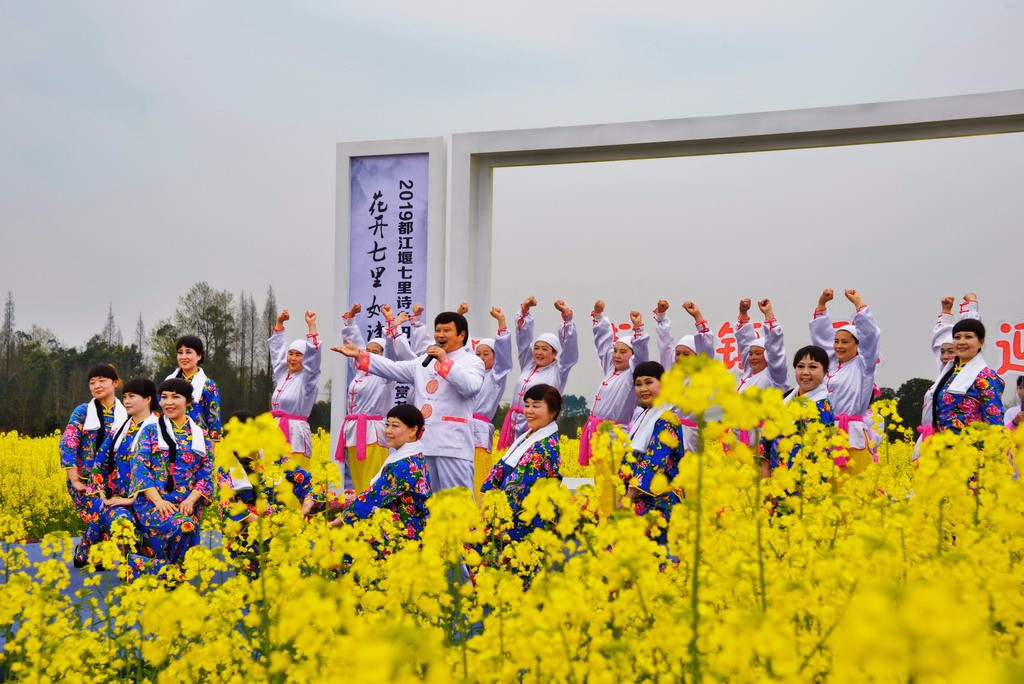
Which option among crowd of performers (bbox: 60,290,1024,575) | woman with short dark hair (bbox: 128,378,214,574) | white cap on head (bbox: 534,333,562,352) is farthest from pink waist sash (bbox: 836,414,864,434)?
woman with short dark hair (bbox: 128,378,214,574)

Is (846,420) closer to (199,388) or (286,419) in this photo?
(199,388)

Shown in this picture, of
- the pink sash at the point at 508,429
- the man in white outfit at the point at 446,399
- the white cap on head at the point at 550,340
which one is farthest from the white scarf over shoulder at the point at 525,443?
the pink sash at the point at 508,429

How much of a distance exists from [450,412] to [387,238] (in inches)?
108

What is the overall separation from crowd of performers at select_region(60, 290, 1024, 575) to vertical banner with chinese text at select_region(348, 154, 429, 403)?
12.7 inches

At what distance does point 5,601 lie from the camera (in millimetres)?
3133

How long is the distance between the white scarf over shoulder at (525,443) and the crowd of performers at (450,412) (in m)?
0.01

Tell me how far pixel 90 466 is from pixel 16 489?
4.80m

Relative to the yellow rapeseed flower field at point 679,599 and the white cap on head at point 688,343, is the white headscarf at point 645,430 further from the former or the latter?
the white cap on head at point 688,343

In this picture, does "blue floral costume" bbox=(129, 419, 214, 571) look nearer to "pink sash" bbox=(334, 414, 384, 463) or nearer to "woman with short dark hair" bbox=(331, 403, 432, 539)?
"woman with short dark hair" bbox=(331, 403, 432, 539)

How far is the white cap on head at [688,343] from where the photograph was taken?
8.26m

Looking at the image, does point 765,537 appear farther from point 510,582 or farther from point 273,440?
point 273,440

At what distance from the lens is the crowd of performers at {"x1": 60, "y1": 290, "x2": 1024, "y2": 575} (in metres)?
5.58

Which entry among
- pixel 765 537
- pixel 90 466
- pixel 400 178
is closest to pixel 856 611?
pixel 765 537

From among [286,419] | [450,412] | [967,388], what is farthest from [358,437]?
[967,388]
